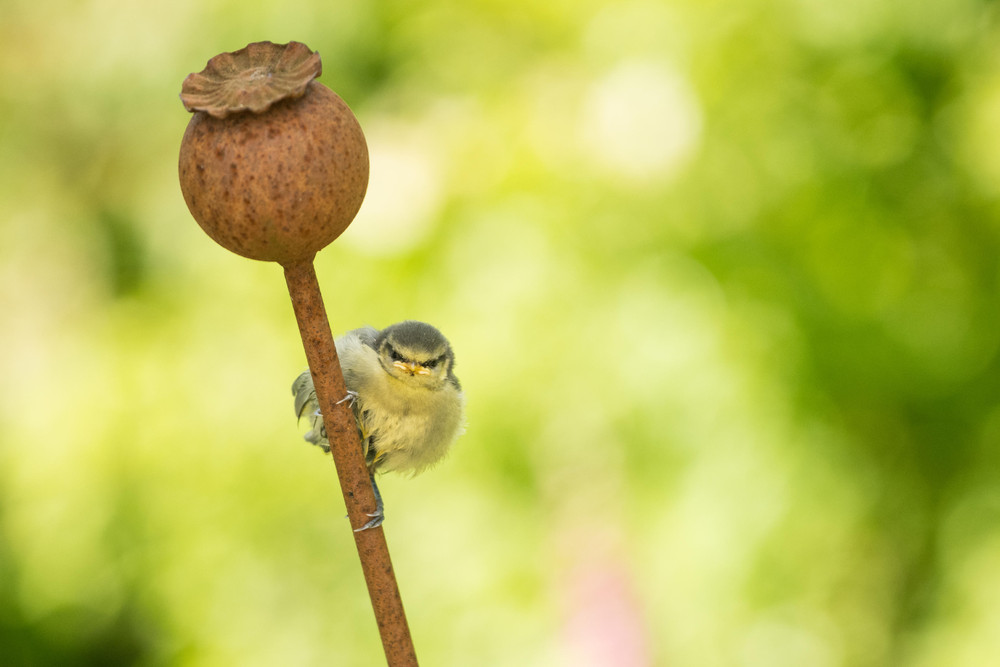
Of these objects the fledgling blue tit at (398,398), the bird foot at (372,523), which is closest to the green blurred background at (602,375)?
the fledgling blue tit at (398,398)

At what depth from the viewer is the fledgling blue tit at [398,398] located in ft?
2.59

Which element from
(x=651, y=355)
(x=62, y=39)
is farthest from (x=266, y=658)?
(x=62, y=39)

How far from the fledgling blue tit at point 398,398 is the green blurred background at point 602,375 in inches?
30.6

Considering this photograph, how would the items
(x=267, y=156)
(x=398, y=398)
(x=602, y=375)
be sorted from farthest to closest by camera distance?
1. (x=602, y=375)
2. (x=398, y=398)
3. (x=267, y=156)

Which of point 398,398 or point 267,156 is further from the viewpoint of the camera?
point 398,398

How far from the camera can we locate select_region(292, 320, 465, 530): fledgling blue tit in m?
0.79

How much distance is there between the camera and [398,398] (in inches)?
31.4

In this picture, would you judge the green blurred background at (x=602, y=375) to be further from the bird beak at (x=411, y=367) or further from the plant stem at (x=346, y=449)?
the plant stem at (x=346, y=449)

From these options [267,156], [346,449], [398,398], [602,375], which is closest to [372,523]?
[346,449]

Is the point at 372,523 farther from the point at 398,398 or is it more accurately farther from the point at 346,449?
the point at 398,398

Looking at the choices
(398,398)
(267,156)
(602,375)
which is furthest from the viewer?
(602,375)

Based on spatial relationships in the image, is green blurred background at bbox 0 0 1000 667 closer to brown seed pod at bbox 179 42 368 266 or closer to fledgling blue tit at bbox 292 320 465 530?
fledgling blue tit at bbox 292 320 465 530

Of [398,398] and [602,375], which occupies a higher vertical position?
[602,375]

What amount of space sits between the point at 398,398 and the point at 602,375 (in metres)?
0.85
